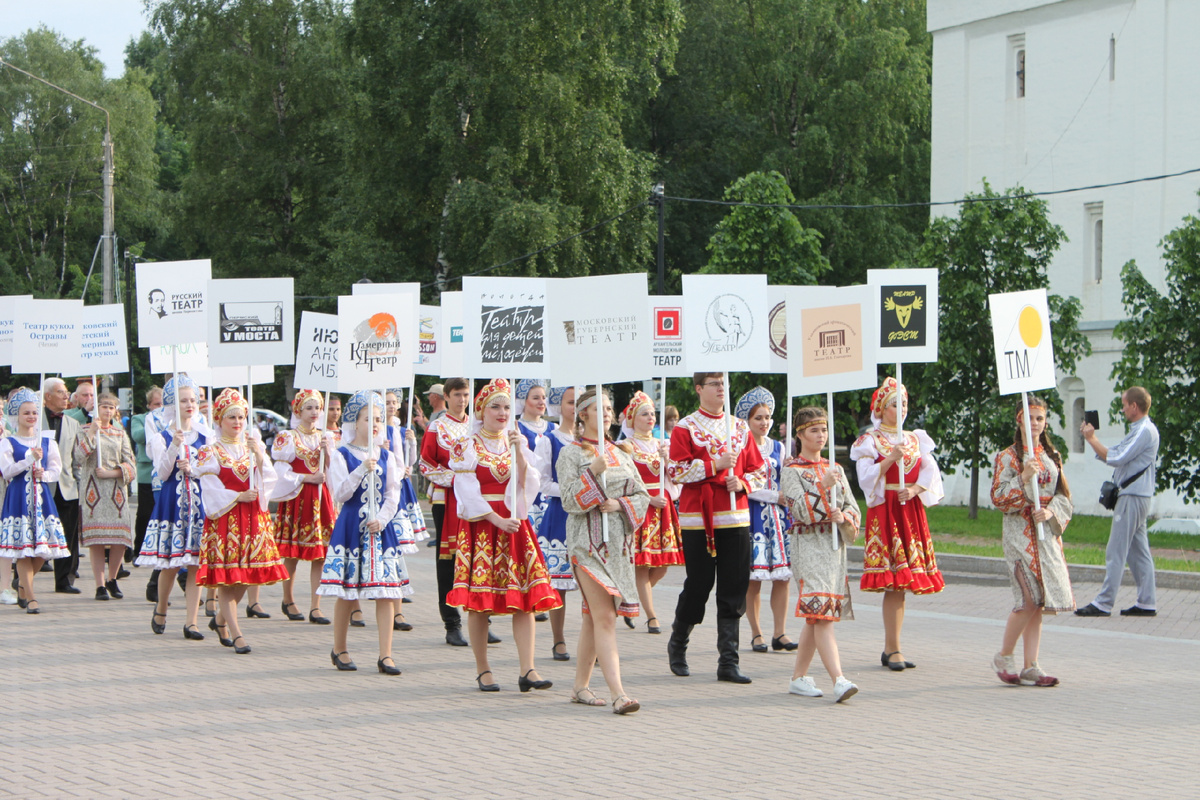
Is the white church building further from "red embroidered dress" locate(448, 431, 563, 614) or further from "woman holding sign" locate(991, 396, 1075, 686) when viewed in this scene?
"red embroidered dress" locate(448, 431, 563, 614)

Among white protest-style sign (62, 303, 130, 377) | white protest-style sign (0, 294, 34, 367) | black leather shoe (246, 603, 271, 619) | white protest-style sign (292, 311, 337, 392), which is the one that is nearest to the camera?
black leather shoe (246, 603, 271, 619)

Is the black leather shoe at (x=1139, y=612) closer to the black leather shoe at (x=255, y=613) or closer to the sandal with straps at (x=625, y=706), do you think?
the sandal with straps at (x=625, y=706)

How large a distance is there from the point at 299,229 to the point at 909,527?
120 ft

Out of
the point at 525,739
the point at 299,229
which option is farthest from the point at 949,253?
the point at 299,229

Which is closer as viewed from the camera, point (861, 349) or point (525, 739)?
point (525, 739)

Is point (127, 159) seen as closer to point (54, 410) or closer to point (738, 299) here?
point (54, 410)

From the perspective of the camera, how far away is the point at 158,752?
7320 millimetres

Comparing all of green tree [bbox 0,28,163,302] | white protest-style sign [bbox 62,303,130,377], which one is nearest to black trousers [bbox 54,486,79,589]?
white protest-style sign [bbox 62,303,130,377]

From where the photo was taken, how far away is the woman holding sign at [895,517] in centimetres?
980

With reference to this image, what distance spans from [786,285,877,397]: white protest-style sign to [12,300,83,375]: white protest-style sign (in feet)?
24.6

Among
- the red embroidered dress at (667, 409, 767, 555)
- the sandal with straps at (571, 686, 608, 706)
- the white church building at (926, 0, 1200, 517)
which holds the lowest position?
the sandal with straps at (571, 686, 608, 706)

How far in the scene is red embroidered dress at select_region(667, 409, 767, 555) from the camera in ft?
30.5

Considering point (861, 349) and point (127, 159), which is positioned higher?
point (127, 159)

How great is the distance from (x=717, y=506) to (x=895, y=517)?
1.38 m
